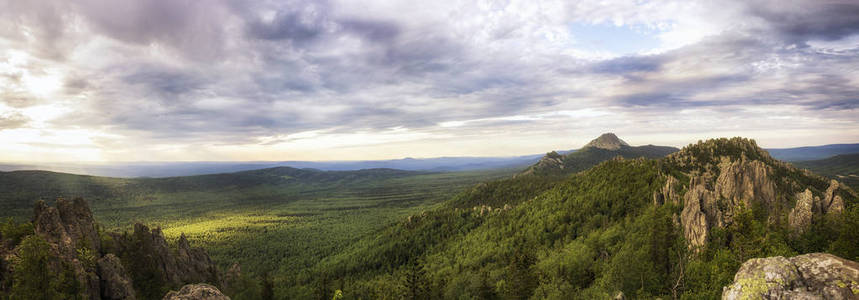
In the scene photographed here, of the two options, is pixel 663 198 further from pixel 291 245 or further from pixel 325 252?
pixel 291 245

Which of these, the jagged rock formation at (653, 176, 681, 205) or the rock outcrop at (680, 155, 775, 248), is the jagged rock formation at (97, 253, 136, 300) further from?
the jagged rock formation at (653, 176, 681, 205)

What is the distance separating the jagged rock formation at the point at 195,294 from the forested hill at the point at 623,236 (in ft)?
142

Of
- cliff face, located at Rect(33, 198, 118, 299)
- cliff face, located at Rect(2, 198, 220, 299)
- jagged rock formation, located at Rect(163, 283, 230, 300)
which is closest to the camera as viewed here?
jagged rock formation, located at Rect(163, 283, 230, 300)

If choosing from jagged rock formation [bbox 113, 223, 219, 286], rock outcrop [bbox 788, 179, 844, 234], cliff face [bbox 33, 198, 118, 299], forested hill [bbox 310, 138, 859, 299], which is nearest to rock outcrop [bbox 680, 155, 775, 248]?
forested hill [bbox 310, 138, 859, 299]

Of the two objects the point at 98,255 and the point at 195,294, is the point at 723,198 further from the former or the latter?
the point at 98,255

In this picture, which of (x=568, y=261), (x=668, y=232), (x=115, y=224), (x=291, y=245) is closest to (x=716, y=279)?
(x=668, y=232)

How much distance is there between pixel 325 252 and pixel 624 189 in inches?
5519

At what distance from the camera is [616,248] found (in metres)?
73.2

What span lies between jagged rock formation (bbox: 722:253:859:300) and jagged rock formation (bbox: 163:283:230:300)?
29505 millimetres

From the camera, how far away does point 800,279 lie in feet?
42.0

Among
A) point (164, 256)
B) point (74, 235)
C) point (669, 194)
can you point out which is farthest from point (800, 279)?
point (164, 256)

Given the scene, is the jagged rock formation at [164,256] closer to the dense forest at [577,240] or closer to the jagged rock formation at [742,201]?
the dense forest at [577,240]

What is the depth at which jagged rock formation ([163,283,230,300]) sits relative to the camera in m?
18.6

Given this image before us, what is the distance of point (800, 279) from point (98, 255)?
77472mm
